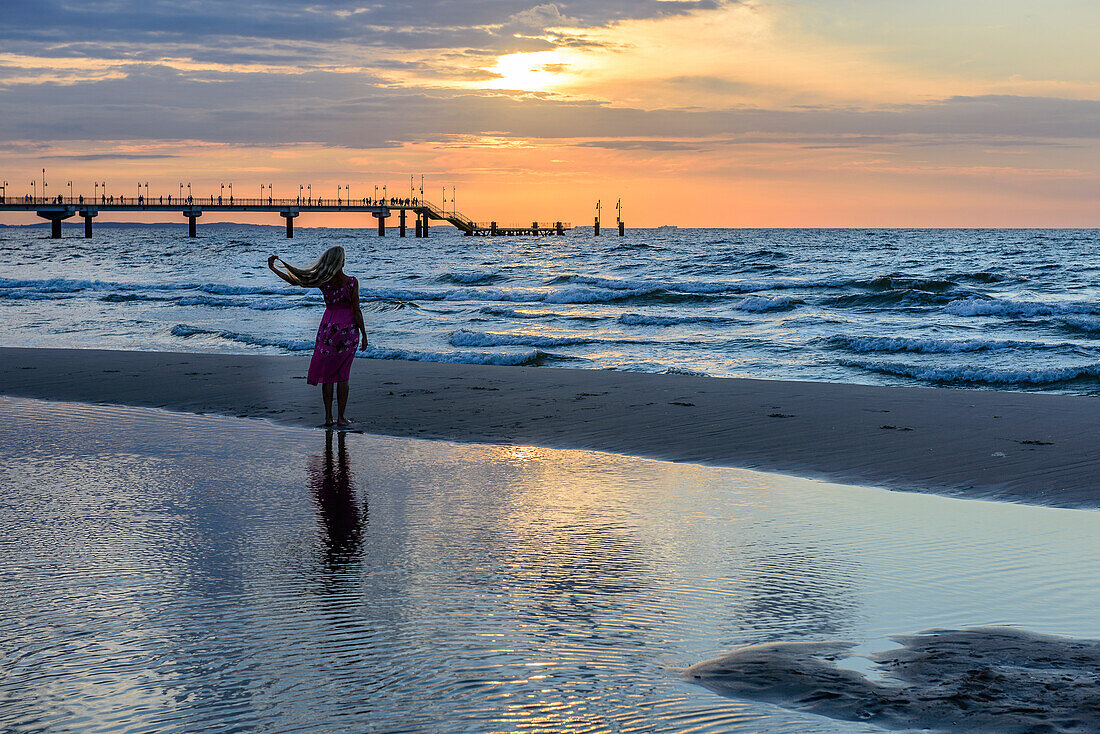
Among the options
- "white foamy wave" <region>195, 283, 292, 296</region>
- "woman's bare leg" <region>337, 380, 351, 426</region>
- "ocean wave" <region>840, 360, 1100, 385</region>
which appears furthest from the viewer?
"white foamy wave" <region>195, 283, 292, 296</region>

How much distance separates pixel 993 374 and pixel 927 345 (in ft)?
14.8

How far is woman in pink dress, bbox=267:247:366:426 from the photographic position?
9.09 metres

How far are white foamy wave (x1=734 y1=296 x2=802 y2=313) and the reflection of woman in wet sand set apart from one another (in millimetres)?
20867

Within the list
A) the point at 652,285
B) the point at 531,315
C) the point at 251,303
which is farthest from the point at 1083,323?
the point at 251,303

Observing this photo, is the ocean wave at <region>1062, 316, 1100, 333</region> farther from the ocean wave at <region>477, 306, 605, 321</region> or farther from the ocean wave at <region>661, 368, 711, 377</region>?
the ocean wave at <region>661, 368, 711, 377</region>

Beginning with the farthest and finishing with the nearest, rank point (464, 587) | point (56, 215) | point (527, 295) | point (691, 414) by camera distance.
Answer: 1. point (56, 215)
2. point (527, 295)
3. point (691, 414)
4. point (464, 587)

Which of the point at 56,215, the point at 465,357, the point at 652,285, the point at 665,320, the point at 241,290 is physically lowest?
the point at 465,357

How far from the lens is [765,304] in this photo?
28.2 meters

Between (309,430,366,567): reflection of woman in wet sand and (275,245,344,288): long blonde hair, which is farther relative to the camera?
(275,245,344,288): long blonde hair

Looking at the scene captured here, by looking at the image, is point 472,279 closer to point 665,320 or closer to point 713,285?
point 713,285

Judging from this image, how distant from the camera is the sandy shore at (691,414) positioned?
25.4 feet

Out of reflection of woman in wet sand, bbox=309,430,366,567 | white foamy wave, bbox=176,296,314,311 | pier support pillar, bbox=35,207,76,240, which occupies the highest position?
pier support pillar, bbox=35,207,76,240

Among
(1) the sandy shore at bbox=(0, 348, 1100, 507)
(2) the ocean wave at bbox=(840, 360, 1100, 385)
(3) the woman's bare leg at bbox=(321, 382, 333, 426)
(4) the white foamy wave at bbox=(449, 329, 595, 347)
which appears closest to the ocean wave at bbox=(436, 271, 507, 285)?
(4) the white foamy wave at bbox=(449, 329, 595, 347)

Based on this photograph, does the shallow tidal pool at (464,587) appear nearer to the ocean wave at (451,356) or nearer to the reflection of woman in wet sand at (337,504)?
the reflection of woman in wet sand at (337,504)
